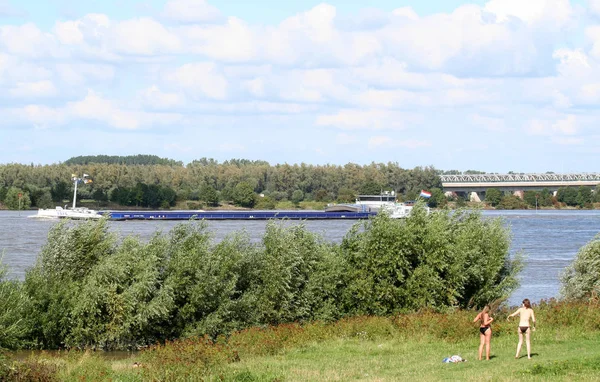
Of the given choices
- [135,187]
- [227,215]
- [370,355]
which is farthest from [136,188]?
[370,355]

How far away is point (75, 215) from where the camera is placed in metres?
123

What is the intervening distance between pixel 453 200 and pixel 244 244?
16460 cm

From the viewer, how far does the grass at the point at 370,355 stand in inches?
876

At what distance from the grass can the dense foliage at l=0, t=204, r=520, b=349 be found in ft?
9.30

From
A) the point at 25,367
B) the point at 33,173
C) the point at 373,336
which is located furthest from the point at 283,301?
the point at 33,173

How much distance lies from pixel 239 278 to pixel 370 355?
11.6m

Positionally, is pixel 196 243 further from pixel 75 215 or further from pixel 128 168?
pixel 128 168

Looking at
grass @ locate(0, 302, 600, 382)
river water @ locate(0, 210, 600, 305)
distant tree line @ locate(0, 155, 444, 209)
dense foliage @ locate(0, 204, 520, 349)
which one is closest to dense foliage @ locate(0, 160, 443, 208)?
distant tree line @ locate(0, 155, 444, 209)

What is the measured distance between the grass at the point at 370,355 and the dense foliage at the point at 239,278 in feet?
9.30

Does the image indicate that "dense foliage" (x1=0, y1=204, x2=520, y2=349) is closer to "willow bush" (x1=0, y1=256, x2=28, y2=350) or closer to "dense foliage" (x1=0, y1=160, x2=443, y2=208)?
"willow bush" (x1=0, y1=256, x2=28, y2=350)

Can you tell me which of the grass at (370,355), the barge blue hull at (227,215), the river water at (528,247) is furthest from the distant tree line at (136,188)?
the grass at (370,355)

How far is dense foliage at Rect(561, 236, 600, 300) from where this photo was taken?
135ft

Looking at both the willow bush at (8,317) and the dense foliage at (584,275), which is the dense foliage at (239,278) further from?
the willow bush at (8,317)

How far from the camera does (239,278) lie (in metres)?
37.5
